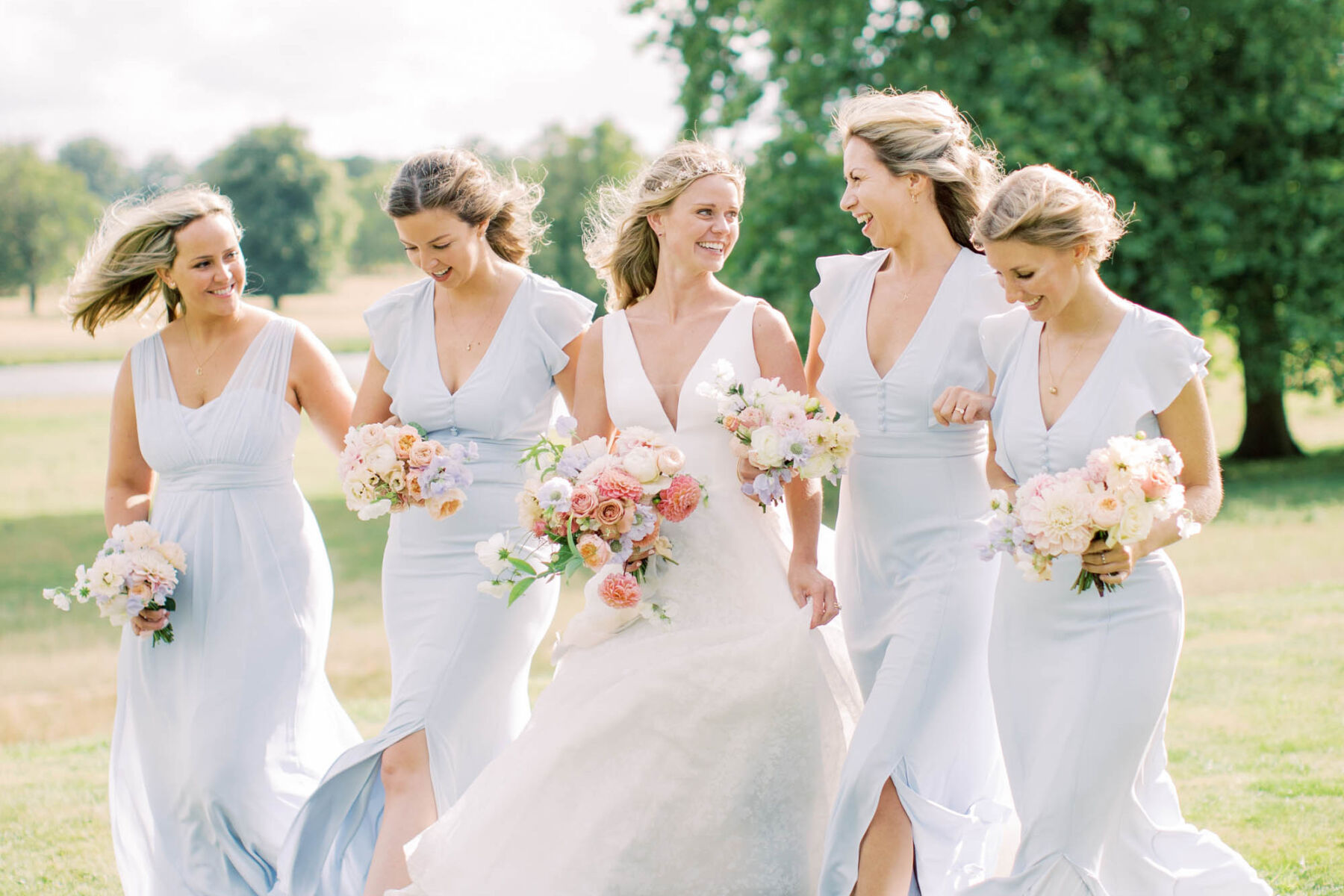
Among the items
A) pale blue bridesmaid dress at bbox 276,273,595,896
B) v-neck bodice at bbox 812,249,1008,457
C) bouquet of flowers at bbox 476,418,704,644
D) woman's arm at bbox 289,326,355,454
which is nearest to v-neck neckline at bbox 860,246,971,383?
v-neck bodice at bbox 812,249,1008,457

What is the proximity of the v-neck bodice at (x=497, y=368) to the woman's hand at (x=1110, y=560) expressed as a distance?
247cm

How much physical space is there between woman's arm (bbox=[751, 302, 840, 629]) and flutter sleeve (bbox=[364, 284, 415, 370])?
1588 millimetres

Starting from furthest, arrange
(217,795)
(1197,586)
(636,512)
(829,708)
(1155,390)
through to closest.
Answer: (1197,586) → (217,795) → (829,708) → (636,512) → (1155,390)

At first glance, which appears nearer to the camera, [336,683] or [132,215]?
[132,215]

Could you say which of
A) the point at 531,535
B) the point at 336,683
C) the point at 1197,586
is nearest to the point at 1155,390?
the point at 531,535

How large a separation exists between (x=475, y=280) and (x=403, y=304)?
0.36m

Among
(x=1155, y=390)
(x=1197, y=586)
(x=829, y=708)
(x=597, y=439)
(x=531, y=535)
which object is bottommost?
(x=1197, y=586)

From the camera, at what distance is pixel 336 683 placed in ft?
40.9

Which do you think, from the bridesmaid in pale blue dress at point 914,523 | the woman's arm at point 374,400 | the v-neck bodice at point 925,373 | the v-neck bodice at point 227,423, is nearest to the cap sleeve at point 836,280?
the bridesmaid in pale blue dress at point 914,523

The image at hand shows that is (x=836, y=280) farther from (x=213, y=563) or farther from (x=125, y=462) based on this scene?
(x=125, y=462)

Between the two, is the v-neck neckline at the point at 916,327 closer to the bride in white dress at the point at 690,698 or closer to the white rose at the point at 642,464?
the bride in white dress at the point at 690,698

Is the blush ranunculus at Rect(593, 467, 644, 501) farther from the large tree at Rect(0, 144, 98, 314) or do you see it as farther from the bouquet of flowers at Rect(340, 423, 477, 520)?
the large tree at Rect(0, 144, 98, 314)

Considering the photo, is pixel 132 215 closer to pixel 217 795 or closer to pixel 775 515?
pixel 217 795

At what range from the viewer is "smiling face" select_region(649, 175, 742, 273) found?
5.31 metres
